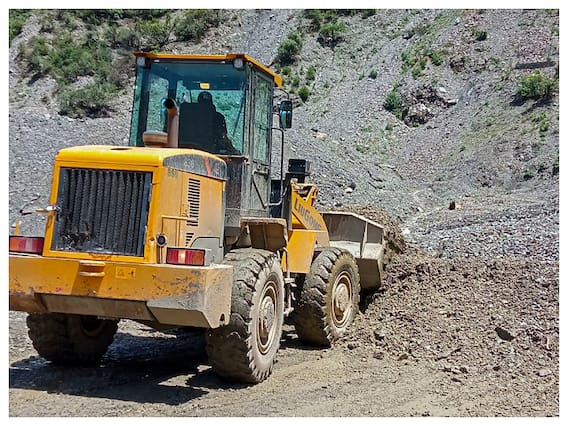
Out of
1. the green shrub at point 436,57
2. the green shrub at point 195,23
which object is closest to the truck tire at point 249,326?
the green shrub at point 436,57

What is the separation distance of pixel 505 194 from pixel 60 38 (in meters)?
28.2

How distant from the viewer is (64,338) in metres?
6.55

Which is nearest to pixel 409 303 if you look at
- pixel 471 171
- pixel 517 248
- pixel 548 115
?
pixel 517 248

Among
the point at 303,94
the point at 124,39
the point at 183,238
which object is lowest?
the point at 183,238

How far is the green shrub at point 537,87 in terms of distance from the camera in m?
29.5

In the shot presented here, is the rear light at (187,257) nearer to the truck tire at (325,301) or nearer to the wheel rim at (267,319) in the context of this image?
the wheel rim at (267,319)

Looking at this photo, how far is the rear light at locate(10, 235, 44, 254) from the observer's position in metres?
5.70

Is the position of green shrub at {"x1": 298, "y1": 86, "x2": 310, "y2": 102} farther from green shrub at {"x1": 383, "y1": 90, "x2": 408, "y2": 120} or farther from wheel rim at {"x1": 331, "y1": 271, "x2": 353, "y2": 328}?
wheel rim at {"x1": 331, "y1": 271, "x2": 353, "y2": 328}

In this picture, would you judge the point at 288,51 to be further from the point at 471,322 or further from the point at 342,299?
the point at 471,322

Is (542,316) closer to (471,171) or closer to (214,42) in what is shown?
(471,171)

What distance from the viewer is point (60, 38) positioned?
133ft

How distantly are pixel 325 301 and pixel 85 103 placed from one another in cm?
2458

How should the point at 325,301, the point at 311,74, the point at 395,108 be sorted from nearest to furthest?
the point at 325,301 < the point at 395,108 < the point at 311,74

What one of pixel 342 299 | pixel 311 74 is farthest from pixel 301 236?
pixel 311 74
